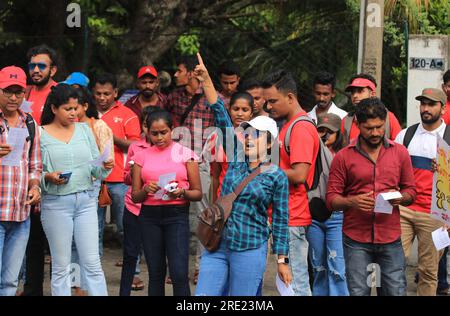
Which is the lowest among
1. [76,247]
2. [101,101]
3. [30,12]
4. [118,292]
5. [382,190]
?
[118,292]

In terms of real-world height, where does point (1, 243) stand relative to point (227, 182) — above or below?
below

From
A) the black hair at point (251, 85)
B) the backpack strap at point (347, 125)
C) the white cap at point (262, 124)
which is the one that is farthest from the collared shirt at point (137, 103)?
the white cap at point (262, 124)

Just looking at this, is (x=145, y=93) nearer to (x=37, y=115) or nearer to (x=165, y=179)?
(x=37, y=115)

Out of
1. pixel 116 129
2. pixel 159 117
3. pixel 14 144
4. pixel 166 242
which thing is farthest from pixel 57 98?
pixel 116 129

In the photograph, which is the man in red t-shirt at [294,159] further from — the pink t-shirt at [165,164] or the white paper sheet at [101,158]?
the white paper sheet at [101,158]

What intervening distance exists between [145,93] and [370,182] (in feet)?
11.8

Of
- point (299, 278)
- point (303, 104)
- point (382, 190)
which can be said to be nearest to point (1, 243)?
point (299, 278)

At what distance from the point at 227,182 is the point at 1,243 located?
2.07 meters

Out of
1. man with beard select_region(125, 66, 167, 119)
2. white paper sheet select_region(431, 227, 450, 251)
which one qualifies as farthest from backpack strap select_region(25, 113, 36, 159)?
white paper sheet select_region(431, 227, 450, 251)

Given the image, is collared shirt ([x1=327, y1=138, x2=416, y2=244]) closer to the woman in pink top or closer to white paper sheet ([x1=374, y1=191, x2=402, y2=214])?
white paper sheet ([x1=374, y1=191, x2=402, y2=214])

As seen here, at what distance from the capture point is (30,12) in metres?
13.4

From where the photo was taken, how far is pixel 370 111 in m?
7.80

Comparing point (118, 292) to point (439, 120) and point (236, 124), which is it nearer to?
point (236, 124)

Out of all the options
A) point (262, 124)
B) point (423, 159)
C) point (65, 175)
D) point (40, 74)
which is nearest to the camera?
point (262, 124)
